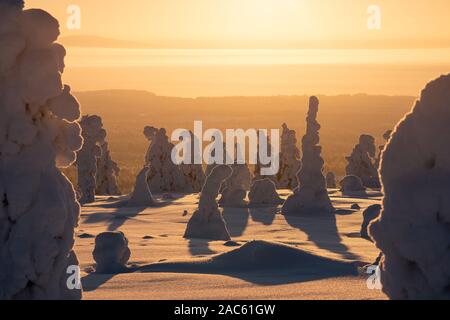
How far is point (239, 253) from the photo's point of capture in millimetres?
15031

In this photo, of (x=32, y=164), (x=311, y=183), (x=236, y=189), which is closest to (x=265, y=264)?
(x=32, y=164)

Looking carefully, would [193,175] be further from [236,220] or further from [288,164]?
[236,220]

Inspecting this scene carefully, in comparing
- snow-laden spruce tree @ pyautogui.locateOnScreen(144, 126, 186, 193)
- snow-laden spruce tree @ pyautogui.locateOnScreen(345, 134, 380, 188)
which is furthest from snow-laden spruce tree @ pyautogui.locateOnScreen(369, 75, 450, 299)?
snow-laden spruce tree @ pyautogui.locateOnScreen(345, 134, 380, 188)

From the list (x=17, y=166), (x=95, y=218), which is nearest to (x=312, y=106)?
(x=95, y=218)

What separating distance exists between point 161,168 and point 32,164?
40736 millimetres

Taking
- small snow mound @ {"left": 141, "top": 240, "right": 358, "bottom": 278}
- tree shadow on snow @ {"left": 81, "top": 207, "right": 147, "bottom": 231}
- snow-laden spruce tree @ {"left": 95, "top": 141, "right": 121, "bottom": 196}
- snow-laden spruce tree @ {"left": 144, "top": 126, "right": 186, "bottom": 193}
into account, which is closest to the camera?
small snow mound @ {"left": 141, "top": 240, "right": 358, "bottom": 278}

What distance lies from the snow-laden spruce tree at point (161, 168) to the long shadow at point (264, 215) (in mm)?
17723

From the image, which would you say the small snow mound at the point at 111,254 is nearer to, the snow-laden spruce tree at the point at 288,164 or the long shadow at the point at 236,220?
the long shadow at the point at 236,220

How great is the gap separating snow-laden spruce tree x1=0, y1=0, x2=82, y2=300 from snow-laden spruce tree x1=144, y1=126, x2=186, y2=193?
1583 inches

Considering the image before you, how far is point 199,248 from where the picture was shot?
1838cm

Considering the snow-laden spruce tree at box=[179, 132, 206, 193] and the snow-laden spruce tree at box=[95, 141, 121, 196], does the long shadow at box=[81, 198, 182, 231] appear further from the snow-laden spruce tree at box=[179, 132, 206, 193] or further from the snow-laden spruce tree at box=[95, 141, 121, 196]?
the snow-laden spruce tree at box=[179, 132, 206, 193]

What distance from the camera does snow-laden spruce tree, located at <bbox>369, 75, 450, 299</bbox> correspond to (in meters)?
6.81

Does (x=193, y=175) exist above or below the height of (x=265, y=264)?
below
